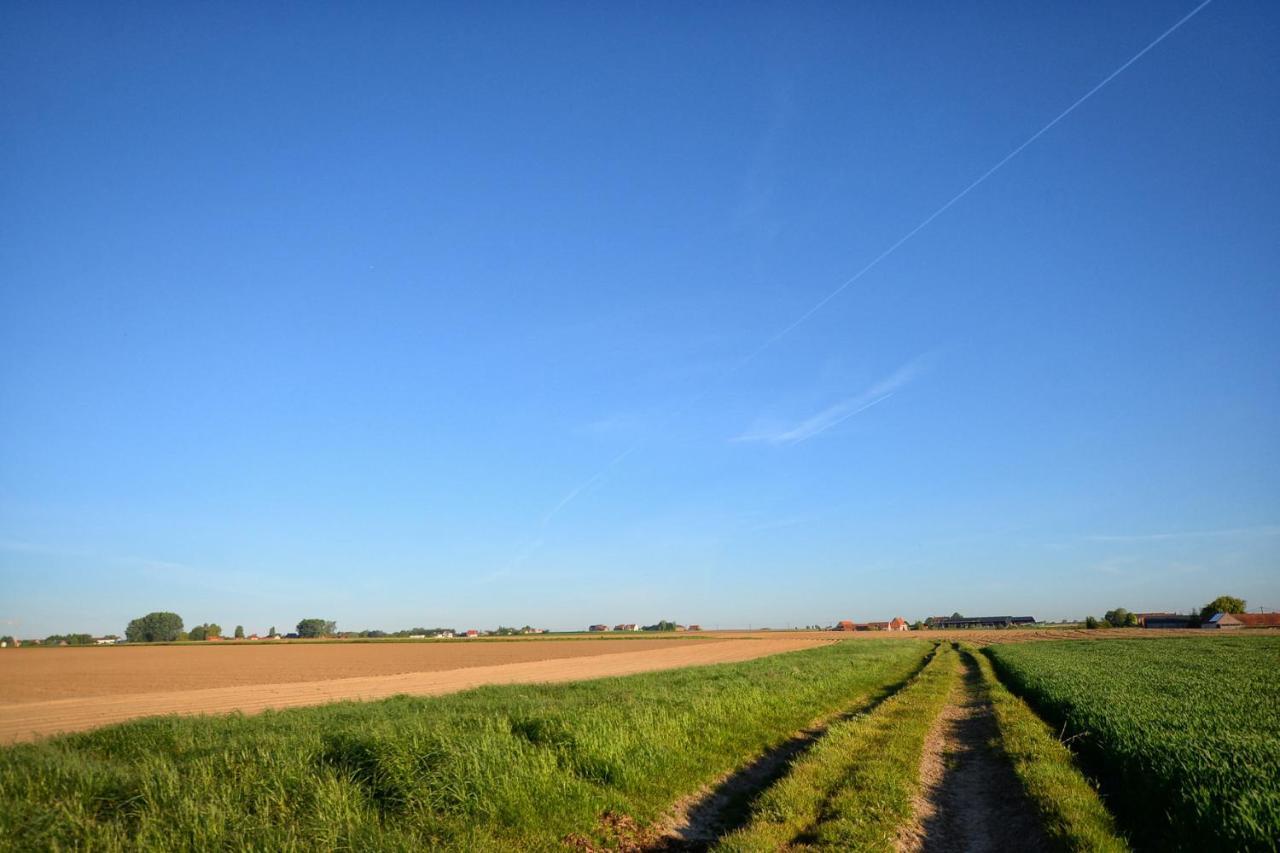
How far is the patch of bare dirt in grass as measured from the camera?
8312mm

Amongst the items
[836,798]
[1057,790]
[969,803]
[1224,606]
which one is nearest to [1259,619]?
[1224,606]

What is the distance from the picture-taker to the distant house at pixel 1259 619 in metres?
139

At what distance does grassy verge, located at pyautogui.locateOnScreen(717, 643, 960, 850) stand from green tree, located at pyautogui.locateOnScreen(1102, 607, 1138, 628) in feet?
630

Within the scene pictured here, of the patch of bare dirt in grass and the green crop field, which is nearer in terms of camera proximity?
the green crop field

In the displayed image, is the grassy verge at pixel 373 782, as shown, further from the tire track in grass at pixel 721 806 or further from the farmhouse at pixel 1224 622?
the farmhouse at pixel 1224 622

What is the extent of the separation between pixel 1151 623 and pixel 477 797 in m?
200

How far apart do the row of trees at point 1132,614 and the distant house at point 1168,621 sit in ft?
6.31

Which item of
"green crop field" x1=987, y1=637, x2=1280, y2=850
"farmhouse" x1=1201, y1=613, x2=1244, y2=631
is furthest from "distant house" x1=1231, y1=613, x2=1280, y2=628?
"green crop field" x1=987, y1=637, x2=1280, y2=850

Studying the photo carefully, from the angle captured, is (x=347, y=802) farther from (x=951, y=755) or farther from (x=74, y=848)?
(x=951, y=755)

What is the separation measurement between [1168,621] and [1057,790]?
19266 cm

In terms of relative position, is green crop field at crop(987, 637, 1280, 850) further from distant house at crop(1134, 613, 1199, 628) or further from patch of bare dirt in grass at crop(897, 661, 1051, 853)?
distant house at crop(1134, 613, 1199, 628)

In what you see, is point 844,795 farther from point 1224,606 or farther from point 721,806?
point 1224,606

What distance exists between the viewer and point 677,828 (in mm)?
9023

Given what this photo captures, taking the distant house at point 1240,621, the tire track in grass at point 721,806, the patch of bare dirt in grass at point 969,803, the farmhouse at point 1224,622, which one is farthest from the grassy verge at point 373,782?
the farmhouse at point 1224,622
